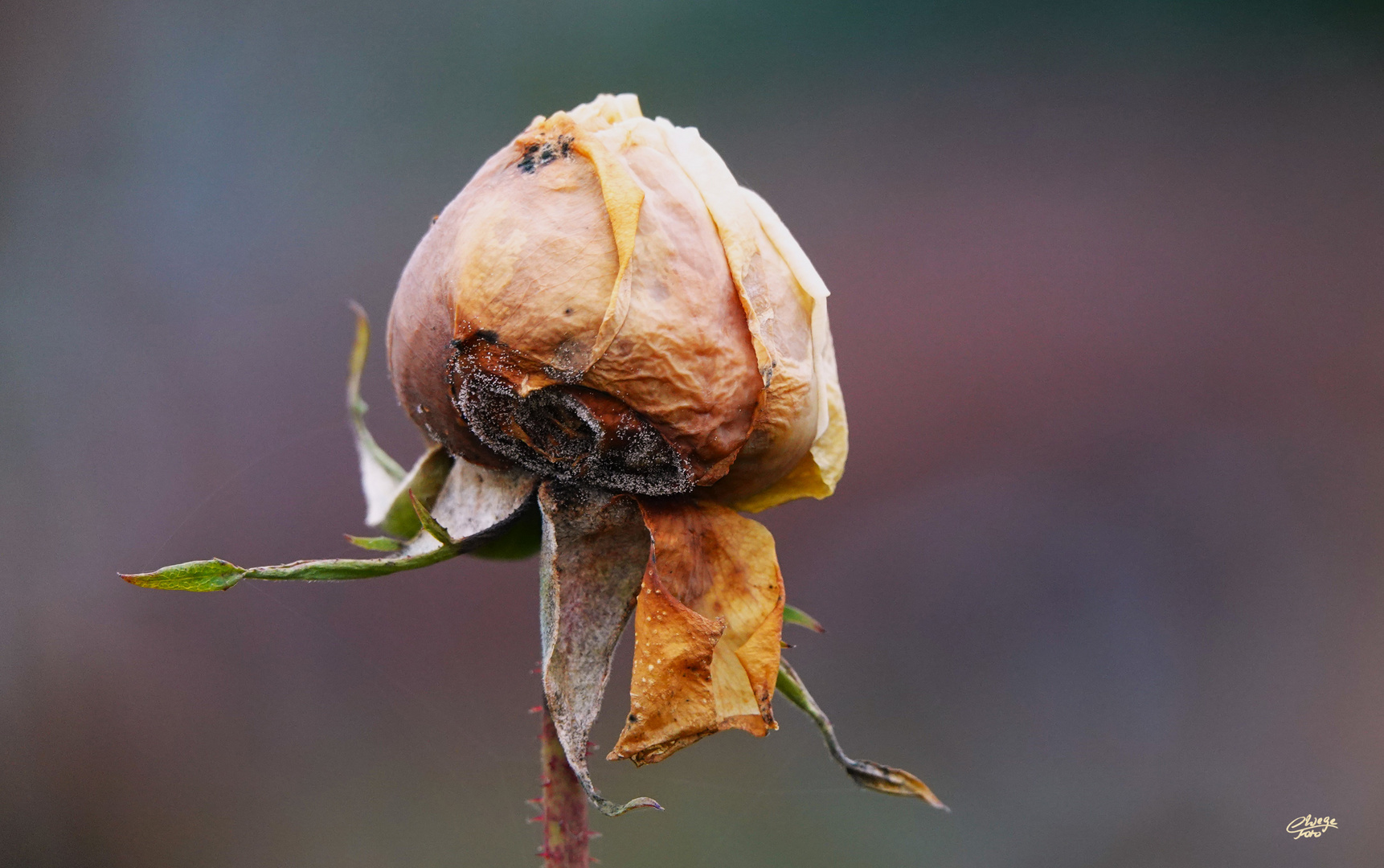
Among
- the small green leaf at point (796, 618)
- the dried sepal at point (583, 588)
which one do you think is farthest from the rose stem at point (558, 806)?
the small green leaf at point (796, 618)

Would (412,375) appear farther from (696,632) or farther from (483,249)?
(696,632)

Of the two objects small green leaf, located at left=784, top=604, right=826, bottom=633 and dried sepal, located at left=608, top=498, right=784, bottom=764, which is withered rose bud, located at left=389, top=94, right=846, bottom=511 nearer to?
dried sepal, located at left=608, top=498, right=784, bottom=764

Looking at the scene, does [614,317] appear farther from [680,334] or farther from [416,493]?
[416,493]

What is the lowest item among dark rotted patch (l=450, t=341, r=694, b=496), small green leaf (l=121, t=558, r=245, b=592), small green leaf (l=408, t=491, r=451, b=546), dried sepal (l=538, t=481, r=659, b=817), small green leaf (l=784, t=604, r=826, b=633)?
small green leaf (l=784, t=604, r=826, b=633)

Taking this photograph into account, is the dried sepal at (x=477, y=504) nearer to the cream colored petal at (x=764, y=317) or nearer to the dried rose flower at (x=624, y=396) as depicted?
the dried rose flower at (x=624, y=396)

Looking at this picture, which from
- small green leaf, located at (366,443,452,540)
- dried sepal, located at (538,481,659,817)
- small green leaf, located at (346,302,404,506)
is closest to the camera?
dried sepal, located at (538,481,659,817)

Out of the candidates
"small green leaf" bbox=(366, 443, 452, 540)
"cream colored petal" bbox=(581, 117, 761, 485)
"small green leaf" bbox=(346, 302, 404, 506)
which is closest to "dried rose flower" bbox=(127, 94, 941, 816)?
"cream colored petal" bbox=(581, 117, 761, 485)

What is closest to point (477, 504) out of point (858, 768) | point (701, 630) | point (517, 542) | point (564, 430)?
point (517, 542)

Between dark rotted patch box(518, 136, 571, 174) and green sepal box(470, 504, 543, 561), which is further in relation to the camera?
green sepal box(470, 504, 543, 561)
